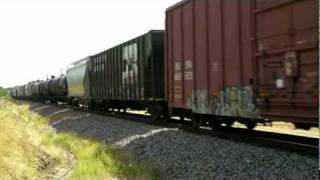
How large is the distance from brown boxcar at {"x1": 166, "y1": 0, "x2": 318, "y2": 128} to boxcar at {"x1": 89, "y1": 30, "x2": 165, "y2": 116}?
118 inches

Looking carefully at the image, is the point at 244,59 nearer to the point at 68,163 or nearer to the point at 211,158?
the point at 211,158

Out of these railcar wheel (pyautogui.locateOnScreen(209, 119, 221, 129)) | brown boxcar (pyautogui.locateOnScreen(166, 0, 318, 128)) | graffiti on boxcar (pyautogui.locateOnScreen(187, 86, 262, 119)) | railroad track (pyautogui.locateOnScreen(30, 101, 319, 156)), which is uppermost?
brown boxcar (pyautogui.locateOnScreen(166, 0, 318, 128))

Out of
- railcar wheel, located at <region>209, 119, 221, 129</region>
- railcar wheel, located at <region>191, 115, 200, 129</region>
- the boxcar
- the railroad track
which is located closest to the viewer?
the railroad track

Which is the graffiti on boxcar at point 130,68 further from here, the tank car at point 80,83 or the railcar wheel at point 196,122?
the tank car at point 80,83

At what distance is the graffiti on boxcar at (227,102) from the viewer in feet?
36.3

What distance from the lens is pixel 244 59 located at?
11305 mm

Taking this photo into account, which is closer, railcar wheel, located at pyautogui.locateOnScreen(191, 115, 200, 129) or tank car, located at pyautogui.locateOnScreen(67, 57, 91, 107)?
railcar wheel, located at pyautogui.locateOnScreen(191, 115, 200, 129)

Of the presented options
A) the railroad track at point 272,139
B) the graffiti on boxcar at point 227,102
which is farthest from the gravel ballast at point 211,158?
the graffiti on boxcar at point 227,102

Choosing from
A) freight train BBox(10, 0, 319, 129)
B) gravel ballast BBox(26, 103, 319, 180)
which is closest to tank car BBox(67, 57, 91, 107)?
freight train BBox(10, 0, 319, 129)

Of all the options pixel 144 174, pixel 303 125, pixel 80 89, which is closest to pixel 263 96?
pixel 303 125

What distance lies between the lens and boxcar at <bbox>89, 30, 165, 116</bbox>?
62.3 ft

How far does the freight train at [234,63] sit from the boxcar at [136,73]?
0.13 ft

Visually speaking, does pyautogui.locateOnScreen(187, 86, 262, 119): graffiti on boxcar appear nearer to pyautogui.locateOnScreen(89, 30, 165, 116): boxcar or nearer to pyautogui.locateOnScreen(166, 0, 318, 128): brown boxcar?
pyautogui.locateOnScreen(166, 0, 318, 128): brown boxcar

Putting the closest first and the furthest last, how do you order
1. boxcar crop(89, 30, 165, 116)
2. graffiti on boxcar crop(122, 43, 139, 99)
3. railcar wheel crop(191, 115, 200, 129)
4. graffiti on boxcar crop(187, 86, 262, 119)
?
1. graffiti on boxcar crop(187, 86, 262, 119)
2. railcar wheel crop(191, 115, 200, 129)
3. boxcar crop(89, 30, 165, 116)
4. graffiti on boxcar crop(122, 43, 139, 99)
